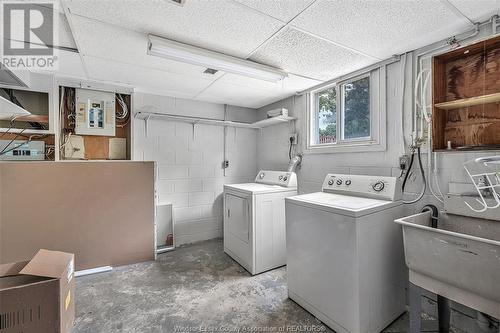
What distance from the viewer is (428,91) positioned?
180 cm

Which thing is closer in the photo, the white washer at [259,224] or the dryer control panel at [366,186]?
the dryer control panel at [366,186]

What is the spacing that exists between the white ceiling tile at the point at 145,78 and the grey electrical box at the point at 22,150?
0.96 m

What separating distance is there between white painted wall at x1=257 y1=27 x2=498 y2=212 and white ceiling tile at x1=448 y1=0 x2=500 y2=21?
5.0 inches

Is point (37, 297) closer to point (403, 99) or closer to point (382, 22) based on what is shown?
point (382, 22)

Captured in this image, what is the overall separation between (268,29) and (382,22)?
763mm

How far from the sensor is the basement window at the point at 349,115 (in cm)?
216

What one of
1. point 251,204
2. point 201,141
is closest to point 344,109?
point 251,204

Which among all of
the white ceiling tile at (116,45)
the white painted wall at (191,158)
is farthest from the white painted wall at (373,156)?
the white ceiling tile at (116,45)

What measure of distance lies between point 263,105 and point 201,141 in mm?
1204

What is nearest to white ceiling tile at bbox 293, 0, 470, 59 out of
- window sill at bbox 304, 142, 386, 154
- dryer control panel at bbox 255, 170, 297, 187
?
window sill at bbox 304, 142, 386, 154

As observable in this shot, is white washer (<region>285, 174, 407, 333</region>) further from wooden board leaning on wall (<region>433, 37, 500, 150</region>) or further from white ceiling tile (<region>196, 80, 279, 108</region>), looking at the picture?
white ceiling tile (<region>196, 80, 279, 108</region>)

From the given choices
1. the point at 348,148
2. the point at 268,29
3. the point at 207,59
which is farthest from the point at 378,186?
the point at 207,59

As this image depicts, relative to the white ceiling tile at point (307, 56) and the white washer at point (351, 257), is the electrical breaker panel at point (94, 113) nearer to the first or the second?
the white ceiling tile at point (307, 56)

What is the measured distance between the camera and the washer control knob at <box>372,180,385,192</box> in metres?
1.89
